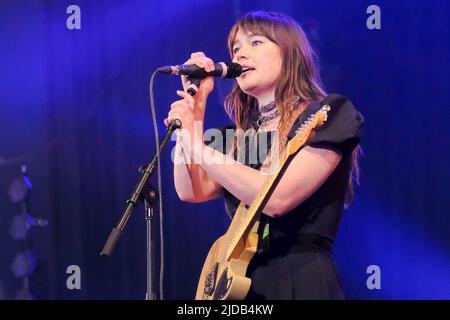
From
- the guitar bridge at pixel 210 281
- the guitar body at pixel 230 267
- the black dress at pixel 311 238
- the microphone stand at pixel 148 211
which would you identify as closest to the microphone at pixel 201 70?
the microphone stand at pixel 148 211

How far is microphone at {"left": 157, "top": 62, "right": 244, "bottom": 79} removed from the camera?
5.98ft

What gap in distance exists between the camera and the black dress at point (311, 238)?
178 cm

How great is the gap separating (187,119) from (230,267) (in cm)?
38

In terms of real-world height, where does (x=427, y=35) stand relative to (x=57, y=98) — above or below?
above

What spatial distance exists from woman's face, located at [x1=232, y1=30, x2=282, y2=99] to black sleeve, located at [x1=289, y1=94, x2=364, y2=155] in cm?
23

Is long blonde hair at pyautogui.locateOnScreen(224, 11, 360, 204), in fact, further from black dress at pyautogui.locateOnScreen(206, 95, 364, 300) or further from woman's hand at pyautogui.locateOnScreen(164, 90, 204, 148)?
woman's hand at pyautogui.locateOnScreen(164, 90, 204, 148)

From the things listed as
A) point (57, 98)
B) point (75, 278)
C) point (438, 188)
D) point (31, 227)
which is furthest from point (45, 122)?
point (438, 188)

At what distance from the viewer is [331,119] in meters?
1.83

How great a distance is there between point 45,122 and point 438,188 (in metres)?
1.64

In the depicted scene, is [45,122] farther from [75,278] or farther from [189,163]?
[189,163]

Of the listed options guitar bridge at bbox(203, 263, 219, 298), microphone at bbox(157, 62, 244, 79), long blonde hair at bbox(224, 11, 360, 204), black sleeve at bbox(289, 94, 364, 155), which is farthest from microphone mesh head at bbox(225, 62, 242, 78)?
guitar bridge at bbox(203, 263, 219, 298)

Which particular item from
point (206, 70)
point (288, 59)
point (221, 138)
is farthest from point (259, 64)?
point (221, 138)

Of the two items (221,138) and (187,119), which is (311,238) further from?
(221,138)

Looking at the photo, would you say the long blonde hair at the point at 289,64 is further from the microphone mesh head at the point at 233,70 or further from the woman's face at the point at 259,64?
the microphone mesh head at the point at 233,70
